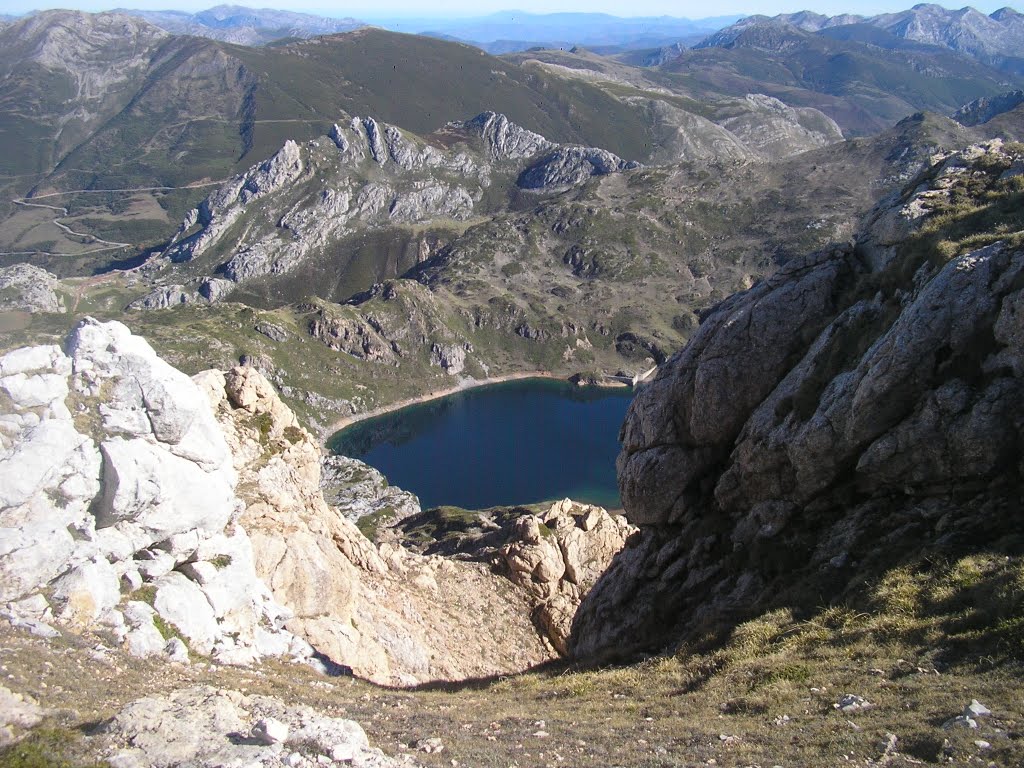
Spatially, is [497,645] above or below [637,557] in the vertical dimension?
below

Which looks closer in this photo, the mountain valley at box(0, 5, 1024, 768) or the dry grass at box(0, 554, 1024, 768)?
the dry grass at box(0, 554, 1024, 768)

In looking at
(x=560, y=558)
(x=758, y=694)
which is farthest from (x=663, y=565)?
(x=560, y=558)

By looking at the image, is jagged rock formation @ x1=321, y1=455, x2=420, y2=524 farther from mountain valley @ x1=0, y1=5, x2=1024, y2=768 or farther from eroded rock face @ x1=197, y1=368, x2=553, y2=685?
mountain valley @ x1=0, y1=5, x2=1024, y2=768

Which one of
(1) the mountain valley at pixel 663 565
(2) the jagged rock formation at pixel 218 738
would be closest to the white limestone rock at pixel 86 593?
(1) the mountain valley at pixel 663 565

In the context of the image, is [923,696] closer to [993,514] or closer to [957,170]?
[993,514]

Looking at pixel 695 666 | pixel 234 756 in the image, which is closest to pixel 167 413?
pixel 234 756

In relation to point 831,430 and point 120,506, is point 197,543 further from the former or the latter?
point 831,430

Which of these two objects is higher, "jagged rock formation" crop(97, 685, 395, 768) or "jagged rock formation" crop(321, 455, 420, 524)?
"jagged rock formation" crop(97, 685, 395, 768)

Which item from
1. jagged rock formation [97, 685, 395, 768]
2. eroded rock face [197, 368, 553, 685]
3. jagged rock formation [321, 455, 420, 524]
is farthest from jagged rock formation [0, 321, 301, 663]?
jagged rock formation [321, 455, 420, 524]
